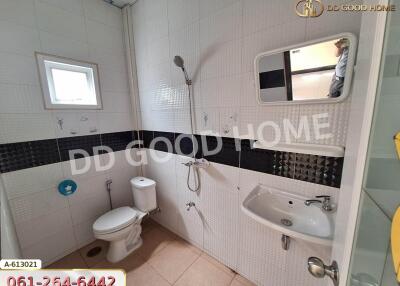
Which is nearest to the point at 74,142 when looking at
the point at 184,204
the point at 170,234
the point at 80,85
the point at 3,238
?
the point at 80,85

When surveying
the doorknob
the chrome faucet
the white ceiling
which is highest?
the white ceiling

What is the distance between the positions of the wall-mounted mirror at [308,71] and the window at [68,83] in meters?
1.70

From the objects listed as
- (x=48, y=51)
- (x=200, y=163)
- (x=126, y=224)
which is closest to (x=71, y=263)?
(x=126, y=224)

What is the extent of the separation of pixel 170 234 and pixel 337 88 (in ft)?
6.93

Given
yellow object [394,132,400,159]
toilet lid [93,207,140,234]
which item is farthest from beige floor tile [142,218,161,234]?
yellow object [394,132,400,159]

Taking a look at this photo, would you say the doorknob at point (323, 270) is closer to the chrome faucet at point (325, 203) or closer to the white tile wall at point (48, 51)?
the chrome faucet at point (325, 203)

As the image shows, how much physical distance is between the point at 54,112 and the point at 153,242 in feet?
5.53

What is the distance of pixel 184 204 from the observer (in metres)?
1.87

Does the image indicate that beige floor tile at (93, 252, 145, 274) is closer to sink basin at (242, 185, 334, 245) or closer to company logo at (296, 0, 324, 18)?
sink basin at (242, 185, 334, 245)

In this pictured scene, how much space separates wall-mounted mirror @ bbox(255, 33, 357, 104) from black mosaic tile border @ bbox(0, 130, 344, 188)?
37 centimetres

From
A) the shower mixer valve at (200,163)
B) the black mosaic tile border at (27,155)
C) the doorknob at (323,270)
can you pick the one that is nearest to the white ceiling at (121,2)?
the black mosaic tile border at (27,155)

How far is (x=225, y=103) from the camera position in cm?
136

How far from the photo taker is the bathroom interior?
→ 0.42 m

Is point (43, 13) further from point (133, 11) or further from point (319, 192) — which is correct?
point (319, 192)
